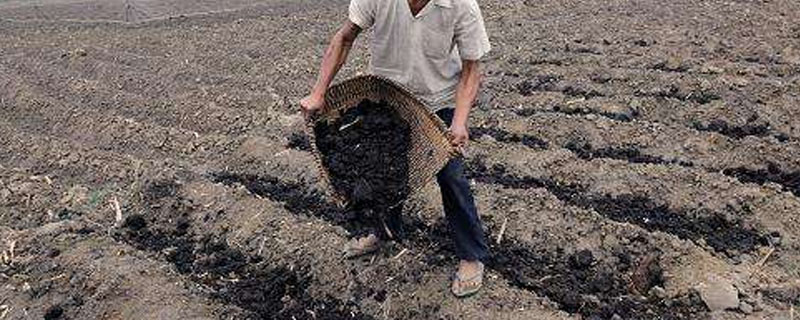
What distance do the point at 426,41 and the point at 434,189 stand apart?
65.0 inches

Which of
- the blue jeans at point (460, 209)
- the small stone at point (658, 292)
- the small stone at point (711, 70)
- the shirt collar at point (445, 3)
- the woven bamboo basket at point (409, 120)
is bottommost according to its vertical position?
the small stone at point (711, 70)

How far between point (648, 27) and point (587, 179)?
457cm

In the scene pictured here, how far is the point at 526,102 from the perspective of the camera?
7.33 m

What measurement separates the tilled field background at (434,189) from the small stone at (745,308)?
0.01 metres

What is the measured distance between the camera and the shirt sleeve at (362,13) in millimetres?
3895

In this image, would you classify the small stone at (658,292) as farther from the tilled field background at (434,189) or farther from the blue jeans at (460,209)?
the blue jeans at (460,209)

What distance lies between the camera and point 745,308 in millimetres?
4082

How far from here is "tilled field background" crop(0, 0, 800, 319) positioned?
14.3 ft

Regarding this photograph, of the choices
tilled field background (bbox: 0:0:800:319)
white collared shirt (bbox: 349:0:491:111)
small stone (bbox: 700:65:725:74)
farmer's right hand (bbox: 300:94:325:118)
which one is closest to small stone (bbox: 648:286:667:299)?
tilled field background (bbox: 0:0:800:319)

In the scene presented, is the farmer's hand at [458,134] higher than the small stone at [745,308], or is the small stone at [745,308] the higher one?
the farmer's hand at [458,134]

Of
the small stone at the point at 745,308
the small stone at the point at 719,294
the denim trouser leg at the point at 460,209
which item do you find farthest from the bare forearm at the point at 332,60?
the small stone at the point at 745,308

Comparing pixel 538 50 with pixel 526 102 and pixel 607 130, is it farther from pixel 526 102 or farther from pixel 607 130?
pixel 607 130

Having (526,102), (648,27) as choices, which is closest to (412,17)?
(526,102)

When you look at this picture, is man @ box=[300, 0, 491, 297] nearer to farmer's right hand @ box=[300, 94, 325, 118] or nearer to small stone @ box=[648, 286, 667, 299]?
farmer's right hand @ box=[300, 94, 325, 118]
